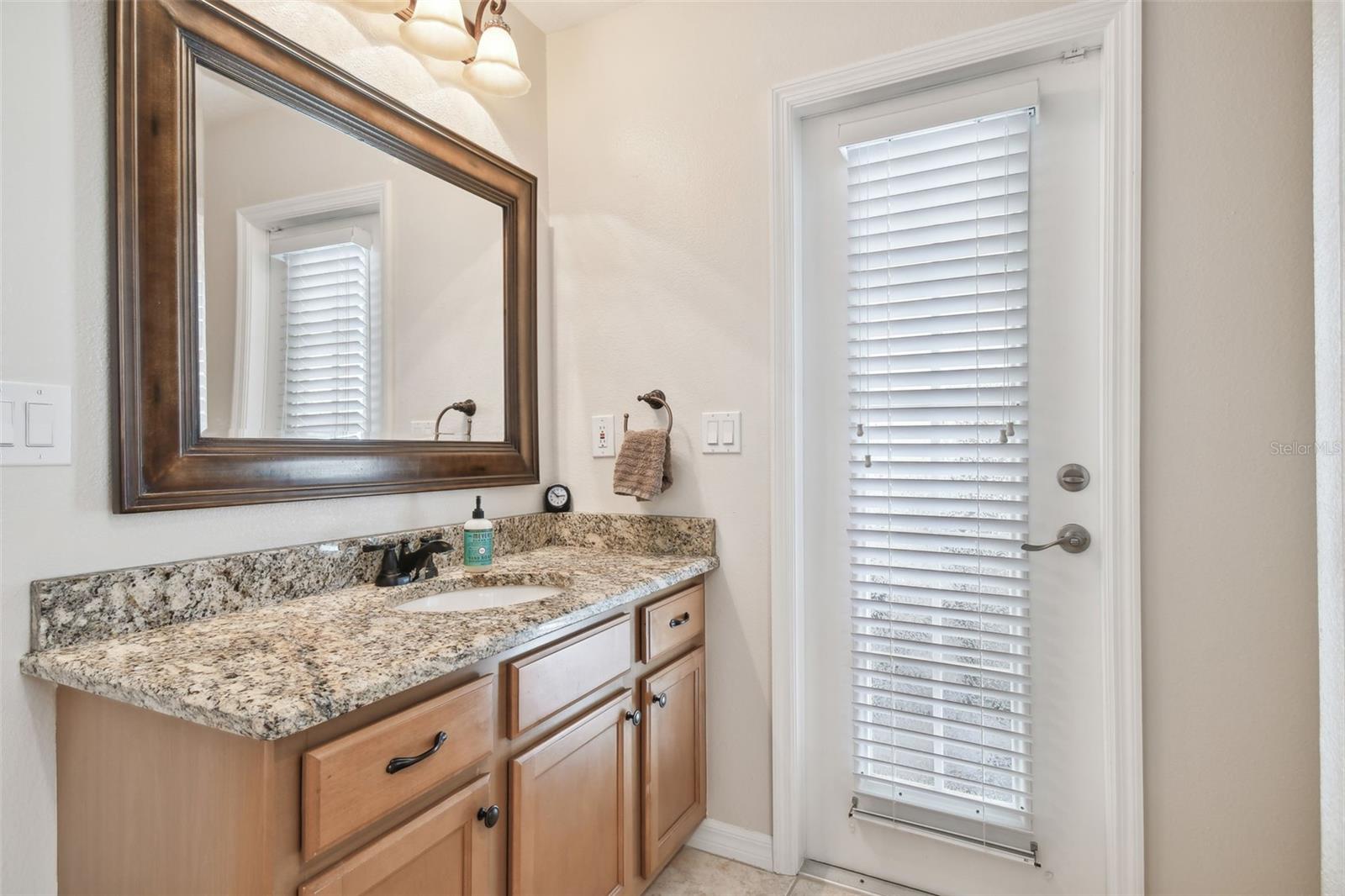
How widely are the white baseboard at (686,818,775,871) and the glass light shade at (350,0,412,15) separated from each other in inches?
89.9

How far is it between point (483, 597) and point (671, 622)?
0.48m

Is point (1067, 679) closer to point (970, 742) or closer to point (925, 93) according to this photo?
point (970, 742)

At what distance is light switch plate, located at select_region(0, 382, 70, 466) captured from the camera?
982 millimetres

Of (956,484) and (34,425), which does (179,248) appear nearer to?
(34,425)

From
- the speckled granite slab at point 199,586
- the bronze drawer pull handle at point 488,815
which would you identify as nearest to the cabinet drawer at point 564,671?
the bronze drawer pull handle at point 488,815

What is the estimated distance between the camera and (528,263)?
2094 mm

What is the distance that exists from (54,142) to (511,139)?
1.22 m

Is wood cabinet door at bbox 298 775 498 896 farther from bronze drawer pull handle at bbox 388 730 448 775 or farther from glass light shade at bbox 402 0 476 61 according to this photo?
glass light shade at bbox 402 0 476 61

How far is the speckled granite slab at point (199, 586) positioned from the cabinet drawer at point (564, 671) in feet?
1.73

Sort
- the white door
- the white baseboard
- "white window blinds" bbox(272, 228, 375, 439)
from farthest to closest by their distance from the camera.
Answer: the white baseboard, the white door, "white window blinds" bbox(272, 228, 375, 439)

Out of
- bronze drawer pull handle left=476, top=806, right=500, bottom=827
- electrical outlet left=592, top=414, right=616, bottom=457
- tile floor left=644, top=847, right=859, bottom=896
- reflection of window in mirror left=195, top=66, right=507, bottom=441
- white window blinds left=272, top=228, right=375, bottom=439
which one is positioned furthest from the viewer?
electrical outlet left=592, top=414, right=616, bottom=457

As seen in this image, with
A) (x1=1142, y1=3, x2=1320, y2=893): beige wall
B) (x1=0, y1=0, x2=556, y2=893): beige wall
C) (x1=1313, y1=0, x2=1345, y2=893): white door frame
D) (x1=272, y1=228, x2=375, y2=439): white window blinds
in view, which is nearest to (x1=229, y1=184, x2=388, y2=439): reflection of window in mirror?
(x1=272, y1=228, x2=375, y2=439): white window blinds

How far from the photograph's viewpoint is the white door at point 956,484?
1593 mm

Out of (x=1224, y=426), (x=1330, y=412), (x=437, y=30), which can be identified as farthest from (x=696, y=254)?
(x=1330, y=412)
